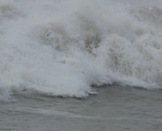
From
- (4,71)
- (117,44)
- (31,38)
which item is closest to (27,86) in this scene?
(4,71)

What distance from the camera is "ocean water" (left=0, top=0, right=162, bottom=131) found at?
895cm

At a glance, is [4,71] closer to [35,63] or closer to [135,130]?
[35,63]

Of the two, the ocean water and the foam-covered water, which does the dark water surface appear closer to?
the ocean water

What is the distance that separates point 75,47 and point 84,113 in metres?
4.55

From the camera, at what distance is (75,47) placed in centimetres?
1348

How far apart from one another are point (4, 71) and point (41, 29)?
10.3 feet

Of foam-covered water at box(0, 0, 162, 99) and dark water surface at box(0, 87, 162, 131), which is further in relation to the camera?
foam-covered water at box(0, 0, 162, 99)

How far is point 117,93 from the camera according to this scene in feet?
36.8

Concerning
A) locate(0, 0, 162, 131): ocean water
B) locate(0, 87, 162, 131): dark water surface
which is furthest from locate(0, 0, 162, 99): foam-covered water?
locate(0, 87, 162, 131): dark water surface

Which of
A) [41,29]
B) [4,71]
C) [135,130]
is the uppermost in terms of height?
[41,29]

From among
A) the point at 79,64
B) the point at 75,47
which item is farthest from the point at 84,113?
the point at 75,47

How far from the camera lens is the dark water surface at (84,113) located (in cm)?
816

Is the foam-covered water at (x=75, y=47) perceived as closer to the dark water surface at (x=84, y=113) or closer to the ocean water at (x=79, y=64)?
the ocean water at (x=79, y=64)

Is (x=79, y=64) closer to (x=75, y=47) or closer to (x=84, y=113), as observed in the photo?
(x=75, y=47)
